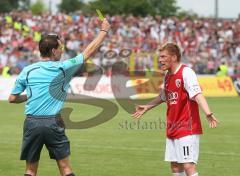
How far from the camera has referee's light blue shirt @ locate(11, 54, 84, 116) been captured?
7691 mm

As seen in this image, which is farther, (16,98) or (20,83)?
(16,98)

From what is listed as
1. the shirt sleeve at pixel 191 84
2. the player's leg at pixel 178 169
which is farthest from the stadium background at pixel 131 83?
A: the shirt sleeve at pixel 191 84

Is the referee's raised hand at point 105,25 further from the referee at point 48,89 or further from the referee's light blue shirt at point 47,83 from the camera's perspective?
the referee's light blue shirt at point 47,83

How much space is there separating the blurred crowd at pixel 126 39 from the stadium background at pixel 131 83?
0.06 m

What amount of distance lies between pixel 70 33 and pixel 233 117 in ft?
62.9

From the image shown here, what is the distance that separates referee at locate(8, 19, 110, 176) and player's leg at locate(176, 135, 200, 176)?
1.42 meters

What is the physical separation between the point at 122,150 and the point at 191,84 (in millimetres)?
5723

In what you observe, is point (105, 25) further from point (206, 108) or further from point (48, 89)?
point (206, 108)

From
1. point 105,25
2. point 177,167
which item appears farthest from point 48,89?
point 177,167

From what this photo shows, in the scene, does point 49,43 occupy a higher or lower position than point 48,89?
higher

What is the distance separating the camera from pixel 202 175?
1066 centimetres

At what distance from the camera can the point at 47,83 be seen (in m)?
7.71

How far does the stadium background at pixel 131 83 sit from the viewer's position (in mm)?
12039

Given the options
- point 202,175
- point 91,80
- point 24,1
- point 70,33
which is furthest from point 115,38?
point 24,1
